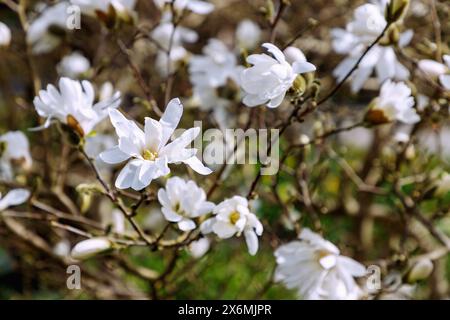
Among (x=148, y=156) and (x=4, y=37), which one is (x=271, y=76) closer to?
(x=148, y=156)

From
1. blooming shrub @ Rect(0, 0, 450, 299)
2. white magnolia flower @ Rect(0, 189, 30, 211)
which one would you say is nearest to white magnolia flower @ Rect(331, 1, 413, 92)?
blooming shrub @ Rect(0, 0, 450, 299)

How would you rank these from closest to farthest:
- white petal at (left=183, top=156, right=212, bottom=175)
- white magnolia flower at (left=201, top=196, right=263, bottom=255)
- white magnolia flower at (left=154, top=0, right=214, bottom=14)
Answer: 1. white petal at (left=183, top=156, right=212, bottom=175)
2. white magnolia flower at (left=201, top=196, right=263, bottom=255)
3. white magnolia flower at (left=154, top=0, right=214, bottom=14)

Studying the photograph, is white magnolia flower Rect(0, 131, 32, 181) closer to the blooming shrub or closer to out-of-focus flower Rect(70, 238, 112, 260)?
the blooming shrub

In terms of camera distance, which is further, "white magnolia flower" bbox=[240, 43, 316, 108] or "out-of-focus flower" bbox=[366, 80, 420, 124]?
"out-of-focus flower" bbox=[366, 80, 420, 124]

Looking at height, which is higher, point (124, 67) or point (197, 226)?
point (197, 226)

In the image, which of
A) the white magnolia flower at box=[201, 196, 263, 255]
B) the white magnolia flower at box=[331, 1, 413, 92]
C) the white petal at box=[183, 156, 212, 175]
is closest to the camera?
the white petal at box=[183, 156, 212, 175]

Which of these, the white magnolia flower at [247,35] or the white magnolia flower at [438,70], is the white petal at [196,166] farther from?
the white magnolia flower at [247,35]
